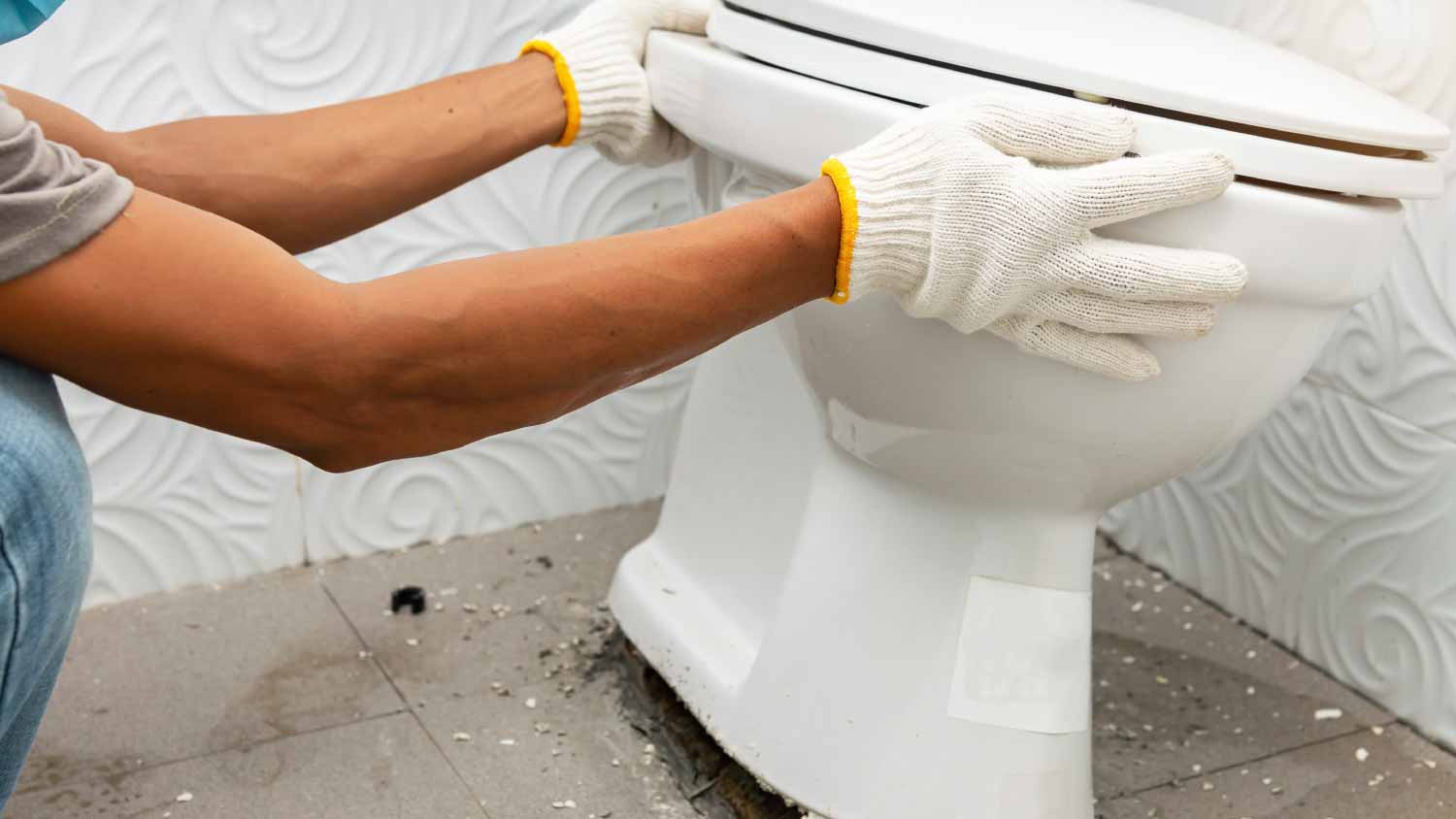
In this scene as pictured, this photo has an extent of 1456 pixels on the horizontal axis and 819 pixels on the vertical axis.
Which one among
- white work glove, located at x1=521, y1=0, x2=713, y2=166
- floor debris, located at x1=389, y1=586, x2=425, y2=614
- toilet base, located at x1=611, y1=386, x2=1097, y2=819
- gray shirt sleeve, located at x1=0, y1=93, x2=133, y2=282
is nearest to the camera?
gray shirt sleeve, located at x1=0, y1=93, x2=133, y2=282

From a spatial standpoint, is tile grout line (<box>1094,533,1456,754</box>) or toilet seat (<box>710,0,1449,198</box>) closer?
toilet seat (<box>710,0,1449,198</box>)

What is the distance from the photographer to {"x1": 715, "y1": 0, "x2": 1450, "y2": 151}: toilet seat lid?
68 centimetres

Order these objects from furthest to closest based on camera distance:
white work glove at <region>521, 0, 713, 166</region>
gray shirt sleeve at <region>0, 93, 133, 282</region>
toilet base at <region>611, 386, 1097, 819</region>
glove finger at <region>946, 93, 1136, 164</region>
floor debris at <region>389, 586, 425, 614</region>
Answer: floor debris at <region>389, 586, 425, 614</region>, white work glove at <region>521, 0, 713, 166</region>, toilet base at <region>611, 386, 1097, 819</region>, glove finger at <region>946, 93, 1136, 164</region>, gray shirt sleeve at <region>0, 93, 133, 282</region>

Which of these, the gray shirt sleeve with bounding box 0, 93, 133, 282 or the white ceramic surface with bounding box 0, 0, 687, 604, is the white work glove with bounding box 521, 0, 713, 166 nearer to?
the white ceramic surface with bounding box 0, 0, 687, 604

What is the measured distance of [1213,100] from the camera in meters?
0.67

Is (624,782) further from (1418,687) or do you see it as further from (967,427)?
(1418,687)

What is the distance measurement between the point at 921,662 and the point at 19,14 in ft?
2.01

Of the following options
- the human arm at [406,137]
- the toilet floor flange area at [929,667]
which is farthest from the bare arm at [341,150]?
the toilet floor flange area at [929,667]

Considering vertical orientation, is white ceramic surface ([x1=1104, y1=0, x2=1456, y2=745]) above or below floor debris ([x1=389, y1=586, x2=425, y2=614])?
above

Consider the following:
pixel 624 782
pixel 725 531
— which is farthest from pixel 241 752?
pixel 725 531

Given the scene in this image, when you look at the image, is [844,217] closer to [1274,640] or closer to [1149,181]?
[1149,181]

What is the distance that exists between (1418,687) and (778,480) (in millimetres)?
544

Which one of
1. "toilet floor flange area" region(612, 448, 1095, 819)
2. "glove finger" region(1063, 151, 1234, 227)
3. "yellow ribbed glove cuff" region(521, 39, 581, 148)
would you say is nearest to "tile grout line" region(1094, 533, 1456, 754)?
"toilet floor flange area" region(612, 448, 1095, 819)

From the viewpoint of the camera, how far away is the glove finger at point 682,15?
0.97 metres
